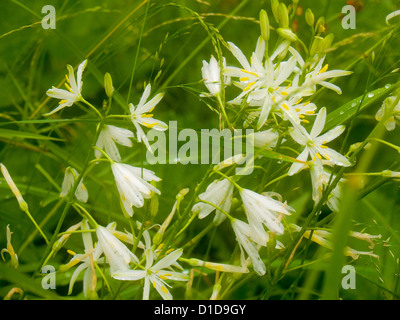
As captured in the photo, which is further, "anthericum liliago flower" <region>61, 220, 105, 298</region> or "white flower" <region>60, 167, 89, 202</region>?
"white flower" <region>60, 167, 89, 202</region>

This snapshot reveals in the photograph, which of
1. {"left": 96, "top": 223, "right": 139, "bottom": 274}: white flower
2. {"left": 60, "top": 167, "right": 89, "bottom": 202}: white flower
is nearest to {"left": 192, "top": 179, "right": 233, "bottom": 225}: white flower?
{"left": 96, "top": 223, "right": 139, "bottom": 274}: white flower

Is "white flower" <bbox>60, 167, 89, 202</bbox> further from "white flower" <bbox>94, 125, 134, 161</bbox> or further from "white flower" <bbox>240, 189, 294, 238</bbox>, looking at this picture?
"white flower" <bbox>240, 189, 294, 238</bbox>

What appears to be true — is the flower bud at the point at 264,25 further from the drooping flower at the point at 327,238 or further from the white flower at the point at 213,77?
the drooping flower at the point at 327,238

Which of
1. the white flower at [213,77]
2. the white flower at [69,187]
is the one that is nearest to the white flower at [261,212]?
the white flower at [213,77]

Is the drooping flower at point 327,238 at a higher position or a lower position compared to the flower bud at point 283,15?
lower

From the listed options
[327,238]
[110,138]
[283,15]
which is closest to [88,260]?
[110,138]
